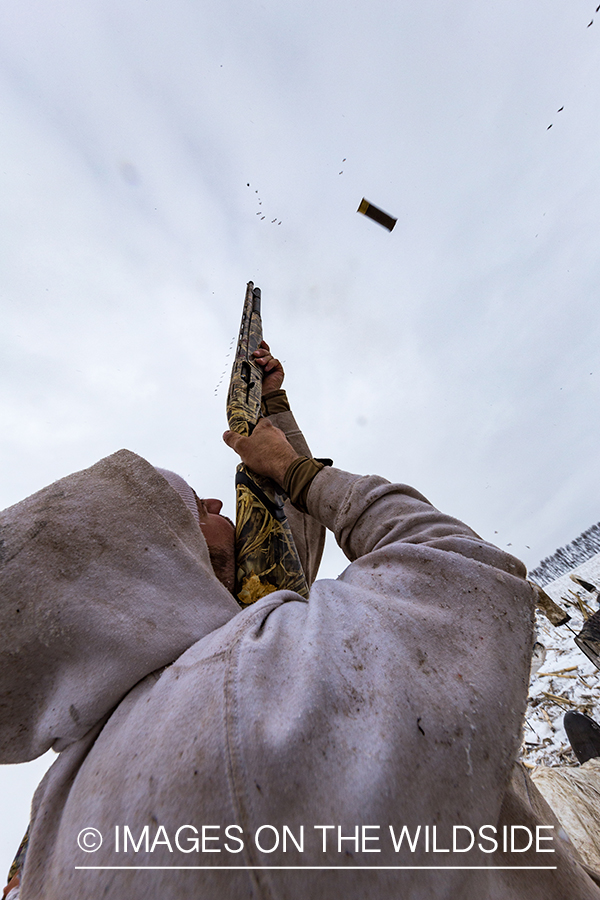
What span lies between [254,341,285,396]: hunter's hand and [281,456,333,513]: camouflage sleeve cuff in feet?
5.13

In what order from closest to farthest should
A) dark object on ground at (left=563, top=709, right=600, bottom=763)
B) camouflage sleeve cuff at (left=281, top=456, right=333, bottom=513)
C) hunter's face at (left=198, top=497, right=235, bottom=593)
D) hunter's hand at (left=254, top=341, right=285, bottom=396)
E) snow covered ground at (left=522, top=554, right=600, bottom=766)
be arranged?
1. camouflage sleeve cuff at (left=281, top=456, right=333, bottom=513)
2. hunter's face at (left=198, top=497, right=235, bottom=593)
3. hunter's hand at (left=254, top=341, right=285, bottom=396)
4. dark object on ground at (left=563, top=709, right=600, bottom=763)
5. snow covered ground at (left=522, top=554, right=600, bottom=766)

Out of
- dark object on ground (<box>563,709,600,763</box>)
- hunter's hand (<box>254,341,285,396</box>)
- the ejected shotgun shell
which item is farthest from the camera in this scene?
dark object on ground (<box>563,709,600,763</box>)

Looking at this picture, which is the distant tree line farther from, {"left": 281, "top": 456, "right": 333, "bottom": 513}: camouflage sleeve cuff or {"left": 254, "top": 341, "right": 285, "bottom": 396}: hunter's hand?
{"left": 281, "top": 456, "right": 333, "bottom": 513}: camouflage sleeve cuff

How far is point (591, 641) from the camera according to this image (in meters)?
5.50

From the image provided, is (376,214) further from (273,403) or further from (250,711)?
(250,711)

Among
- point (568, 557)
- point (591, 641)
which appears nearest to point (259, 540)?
point (591, 641)

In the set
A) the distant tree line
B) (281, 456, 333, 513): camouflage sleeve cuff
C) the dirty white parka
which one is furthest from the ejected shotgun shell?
the distant tree line

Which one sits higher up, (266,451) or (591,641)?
(266,451)

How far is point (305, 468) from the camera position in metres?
1.93

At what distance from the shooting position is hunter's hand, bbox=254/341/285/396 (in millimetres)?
3424

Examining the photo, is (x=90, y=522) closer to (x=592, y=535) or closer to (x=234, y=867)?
(x=234, y=867)

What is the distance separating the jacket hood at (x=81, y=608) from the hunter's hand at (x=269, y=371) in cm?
241

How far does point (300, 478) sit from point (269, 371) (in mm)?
1895

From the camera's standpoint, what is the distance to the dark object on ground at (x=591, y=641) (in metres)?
5.32
